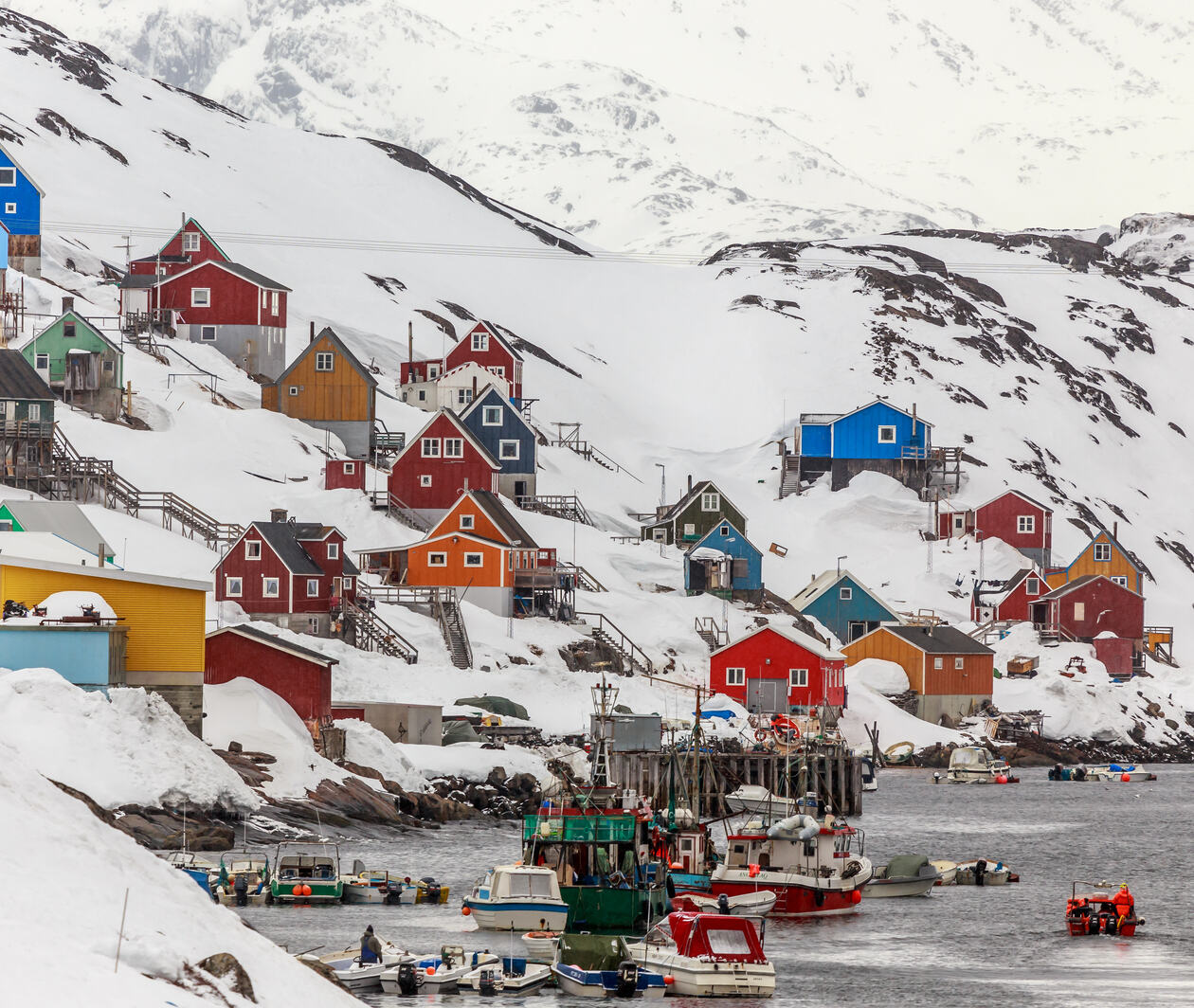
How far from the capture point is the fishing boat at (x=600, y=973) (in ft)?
113

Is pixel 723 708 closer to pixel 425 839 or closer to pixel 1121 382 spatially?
pixel 425 839

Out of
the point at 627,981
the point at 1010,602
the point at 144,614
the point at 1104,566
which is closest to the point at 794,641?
the point at 1010,602

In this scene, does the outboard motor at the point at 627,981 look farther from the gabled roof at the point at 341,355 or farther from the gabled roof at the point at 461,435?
the gabled roof at the point at 341,355

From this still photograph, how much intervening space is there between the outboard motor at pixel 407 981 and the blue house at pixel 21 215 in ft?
283

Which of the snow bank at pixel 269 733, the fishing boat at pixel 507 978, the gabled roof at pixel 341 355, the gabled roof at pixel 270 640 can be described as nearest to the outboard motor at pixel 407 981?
the fishing boat at pixel 507 978

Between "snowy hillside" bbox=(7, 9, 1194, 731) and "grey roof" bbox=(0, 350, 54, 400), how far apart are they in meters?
3.45

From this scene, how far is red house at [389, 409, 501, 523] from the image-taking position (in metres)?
94.1

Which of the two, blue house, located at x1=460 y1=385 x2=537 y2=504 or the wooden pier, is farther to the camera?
blue house, located at x1=460 y1=385 x2=537 y2=504

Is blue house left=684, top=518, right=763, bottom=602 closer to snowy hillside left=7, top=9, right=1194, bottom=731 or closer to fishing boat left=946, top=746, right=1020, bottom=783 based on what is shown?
snowy hillside left=7, top=9, right=1194, bottom=731

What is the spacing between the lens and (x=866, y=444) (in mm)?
122875

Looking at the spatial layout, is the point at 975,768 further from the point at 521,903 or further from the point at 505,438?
the point at 521,903

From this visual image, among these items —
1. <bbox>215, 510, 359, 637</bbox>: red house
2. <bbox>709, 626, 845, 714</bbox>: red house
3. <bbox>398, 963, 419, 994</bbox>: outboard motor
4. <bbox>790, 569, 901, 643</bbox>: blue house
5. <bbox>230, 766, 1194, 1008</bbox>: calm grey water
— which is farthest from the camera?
<bbox>790, 569, 901, 643</bbox>: blue house

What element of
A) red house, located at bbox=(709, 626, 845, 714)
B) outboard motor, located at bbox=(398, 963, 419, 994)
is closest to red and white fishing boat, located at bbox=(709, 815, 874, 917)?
outboard motor, located at bbox=(398, 963, 419, 994)

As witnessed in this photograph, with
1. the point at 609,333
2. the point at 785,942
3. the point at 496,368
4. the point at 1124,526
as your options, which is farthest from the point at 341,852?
the point at 609,333
